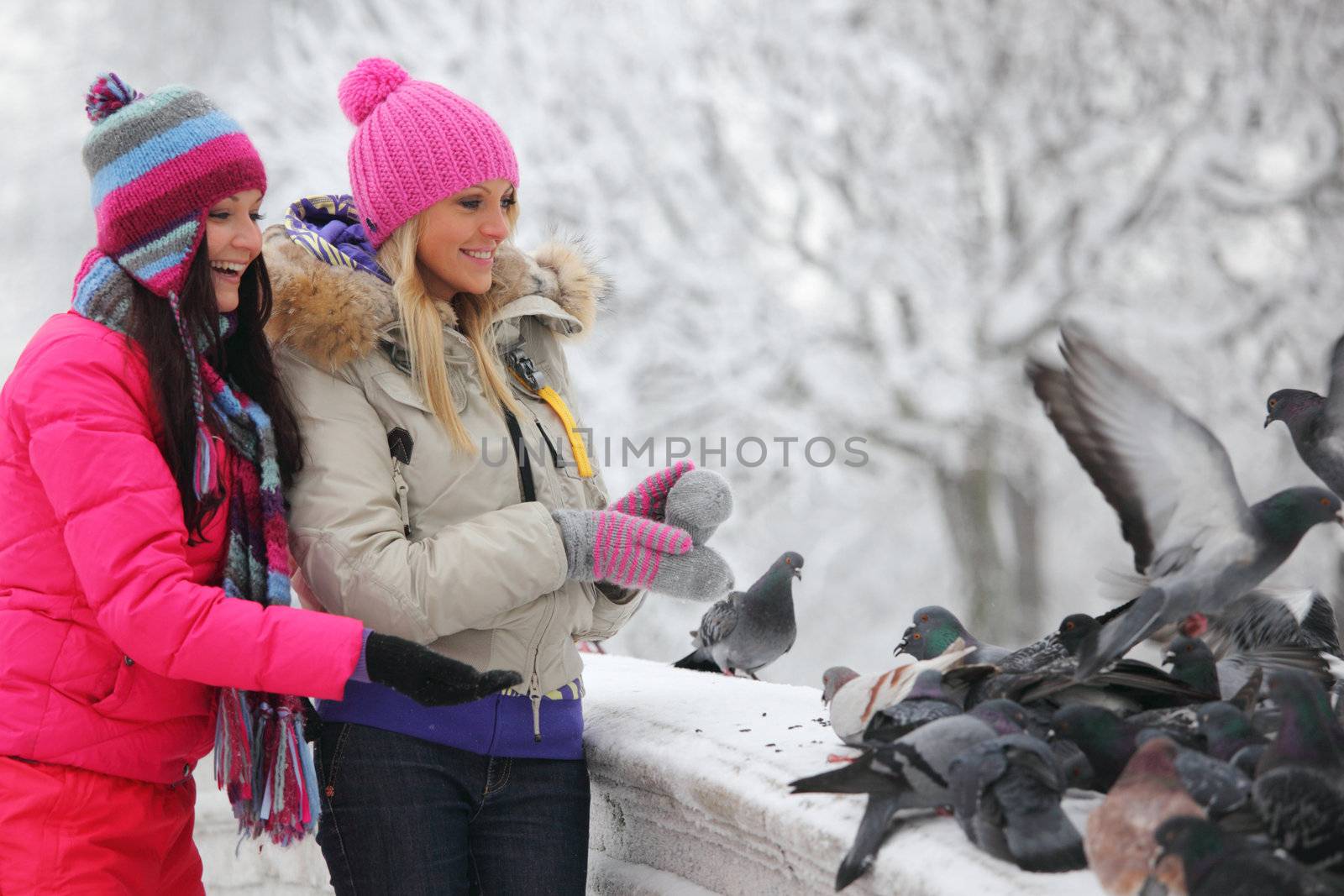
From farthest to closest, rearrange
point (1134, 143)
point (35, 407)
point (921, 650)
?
1. point (1134, 143)
2. point (921, 650)
3. point (35, 407)

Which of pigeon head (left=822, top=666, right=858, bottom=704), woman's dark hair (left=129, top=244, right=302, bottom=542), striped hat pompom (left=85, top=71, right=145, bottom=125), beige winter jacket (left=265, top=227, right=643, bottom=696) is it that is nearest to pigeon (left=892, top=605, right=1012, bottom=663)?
pigeon head (left=822, top=666, right=858, bottom=704)

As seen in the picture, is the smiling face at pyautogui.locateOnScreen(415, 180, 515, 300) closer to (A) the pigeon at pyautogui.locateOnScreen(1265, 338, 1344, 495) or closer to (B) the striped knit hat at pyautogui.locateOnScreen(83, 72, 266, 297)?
(B) the striped knit hat at pyautogui.locateOnScreen(83, 72, 266, 297)

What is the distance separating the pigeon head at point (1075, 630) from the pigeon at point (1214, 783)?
383 mm

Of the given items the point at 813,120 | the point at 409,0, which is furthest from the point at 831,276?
the point at 409,0

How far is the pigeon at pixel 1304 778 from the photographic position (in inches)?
53.1

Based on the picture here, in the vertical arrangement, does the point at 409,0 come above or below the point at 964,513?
above

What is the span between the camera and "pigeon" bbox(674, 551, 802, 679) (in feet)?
12.6

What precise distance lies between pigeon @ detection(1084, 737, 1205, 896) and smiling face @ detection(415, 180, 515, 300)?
4.43 feet

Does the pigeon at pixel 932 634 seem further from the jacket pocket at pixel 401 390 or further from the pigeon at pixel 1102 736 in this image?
the jacket pocket at pixel 401 390

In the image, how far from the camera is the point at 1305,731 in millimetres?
1468

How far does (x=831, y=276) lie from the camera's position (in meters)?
9.09

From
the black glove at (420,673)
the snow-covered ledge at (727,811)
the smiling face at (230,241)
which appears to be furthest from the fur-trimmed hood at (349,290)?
the snow-covered ledge at (727,811)

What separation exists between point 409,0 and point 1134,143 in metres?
5.11

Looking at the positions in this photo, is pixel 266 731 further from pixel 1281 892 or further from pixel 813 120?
pixel 813 120
